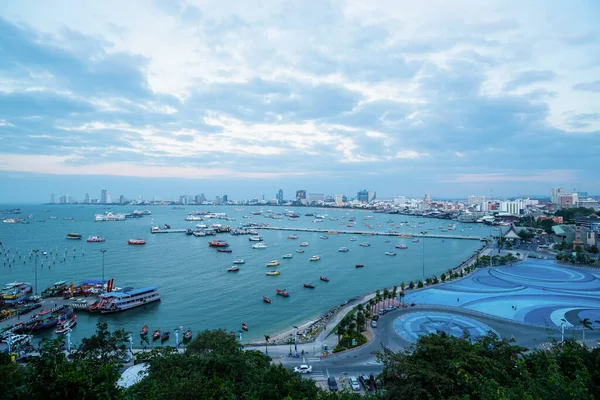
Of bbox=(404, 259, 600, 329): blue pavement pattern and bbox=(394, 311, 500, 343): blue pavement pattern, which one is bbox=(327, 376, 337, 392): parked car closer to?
bbox=(394, 311, 500, 343): blue pavement pattern

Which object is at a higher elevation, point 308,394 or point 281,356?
point 308,394

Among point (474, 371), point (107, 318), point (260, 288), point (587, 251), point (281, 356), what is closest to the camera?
point (474, 371)

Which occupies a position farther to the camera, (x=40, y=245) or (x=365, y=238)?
(x=365, y=238)

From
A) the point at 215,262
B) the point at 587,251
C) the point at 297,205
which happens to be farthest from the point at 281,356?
the point at 297,205

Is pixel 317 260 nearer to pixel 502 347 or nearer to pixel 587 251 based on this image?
pixel 587 251

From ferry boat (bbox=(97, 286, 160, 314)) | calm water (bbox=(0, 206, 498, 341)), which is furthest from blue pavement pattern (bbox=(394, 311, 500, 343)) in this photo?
ferry boat (bbox=(97, 286, 160, 314))

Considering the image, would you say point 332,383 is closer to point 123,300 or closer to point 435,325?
point 435,325
